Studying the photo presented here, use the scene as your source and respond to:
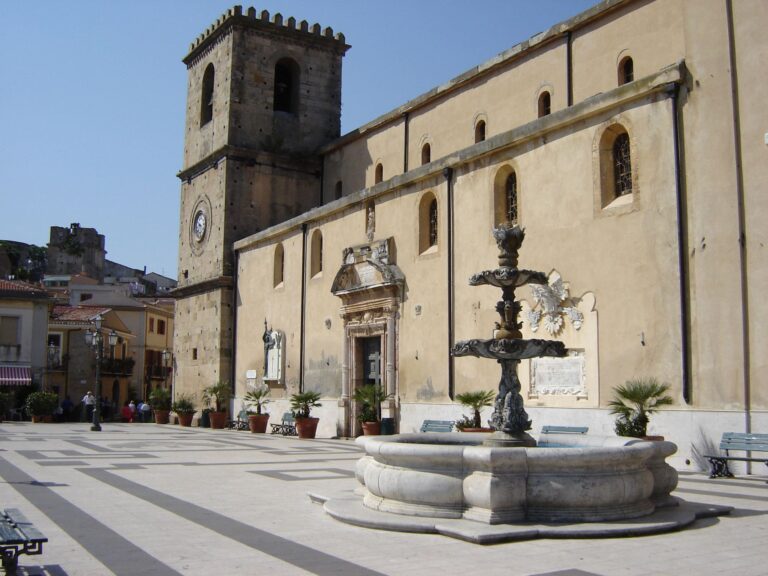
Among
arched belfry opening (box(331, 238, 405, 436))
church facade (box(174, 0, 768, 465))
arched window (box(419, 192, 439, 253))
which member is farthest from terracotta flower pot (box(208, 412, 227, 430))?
arched window (box(419, 192, 439, 253))

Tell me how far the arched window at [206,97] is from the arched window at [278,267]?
8108mm

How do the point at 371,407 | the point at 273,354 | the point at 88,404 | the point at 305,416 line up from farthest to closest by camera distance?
the point at 88,404, the point at 273,354, the point at 305,416, the point at 371,407

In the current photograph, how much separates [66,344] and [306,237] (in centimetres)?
2657

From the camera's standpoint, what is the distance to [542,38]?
68.0ft

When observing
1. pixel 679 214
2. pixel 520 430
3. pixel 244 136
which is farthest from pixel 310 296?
pixel 520 430

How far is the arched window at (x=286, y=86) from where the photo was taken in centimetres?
3212

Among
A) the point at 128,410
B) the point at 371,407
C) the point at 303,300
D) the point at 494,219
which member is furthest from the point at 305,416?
the point at 128,410

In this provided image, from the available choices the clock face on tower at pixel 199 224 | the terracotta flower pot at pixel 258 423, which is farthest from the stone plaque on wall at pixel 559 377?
the clock face on tower at pixel 199 224

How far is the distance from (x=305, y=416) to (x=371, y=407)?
2.68 meters

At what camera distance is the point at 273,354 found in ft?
89.0

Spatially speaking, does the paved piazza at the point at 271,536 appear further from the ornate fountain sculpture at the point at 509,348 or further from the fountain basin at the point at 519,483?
the ornate fountain sculpture at the point at 509,348

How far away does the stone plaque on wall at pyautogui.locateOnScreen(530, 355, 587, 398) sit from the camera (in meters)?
15.9

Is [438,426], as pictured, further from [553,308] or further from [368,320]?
[368,320]

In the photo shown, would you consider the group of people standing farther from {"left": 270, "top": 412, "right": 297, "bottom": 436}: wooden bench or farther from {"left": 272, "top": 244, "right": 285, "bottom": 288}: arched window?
{"left": 270, "top": 412, "right": 297, "bottom": 436}: wooden bench
